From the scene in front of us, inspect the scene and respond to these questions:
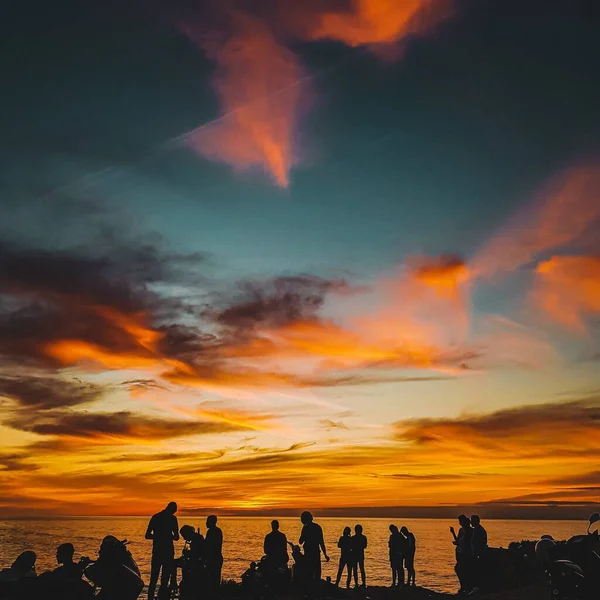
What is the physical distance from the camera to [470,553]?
19.3 m

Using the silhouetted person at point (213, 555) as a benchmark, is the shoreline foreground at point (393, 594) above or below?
below

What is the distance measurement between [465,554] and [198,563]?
9520mm

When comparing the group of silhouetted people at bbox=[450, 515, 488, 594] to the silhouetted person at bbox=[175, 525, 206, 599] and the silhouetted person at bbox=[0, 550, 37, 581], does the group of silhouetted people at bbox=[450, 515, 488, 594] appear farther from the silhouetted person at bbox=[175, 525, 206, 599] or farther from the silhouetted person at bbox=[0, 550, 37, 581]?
the silhouetted person at bbox=[0, 550, 37, 581]

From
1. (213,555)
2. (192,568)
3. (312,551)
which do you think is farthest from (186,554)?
(312,551)

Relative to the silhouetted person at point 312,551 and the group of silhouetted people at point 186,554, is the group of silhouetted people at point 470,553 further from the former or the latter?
the group of silhouetted people at point 186,554

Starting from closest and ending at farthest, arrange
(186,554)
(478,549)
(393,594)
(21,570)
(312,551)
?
(21,570) → (312,551) → (186,554) → (393,594) → (478,549)

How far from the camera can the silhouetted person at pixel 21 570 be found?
9.35 metres

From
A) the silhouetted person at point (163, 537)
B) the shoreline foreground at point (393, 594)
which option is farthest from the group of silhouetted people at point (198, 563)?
the shoreline foreground at point (393, 594)

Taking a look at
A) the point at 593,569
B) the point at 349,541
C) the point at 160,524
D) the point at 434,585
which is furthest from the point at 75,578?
the point at 434,585

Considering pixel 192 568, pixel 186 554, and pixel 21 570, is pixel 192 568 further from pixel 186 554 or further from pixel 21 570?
pixel 21 570

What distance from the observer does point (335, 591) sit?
1766 centimetres

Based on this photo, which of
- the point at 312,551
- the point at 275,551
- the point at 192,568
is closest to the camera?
the point at 275,551

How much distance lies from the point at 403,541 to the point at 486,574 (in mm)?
3062

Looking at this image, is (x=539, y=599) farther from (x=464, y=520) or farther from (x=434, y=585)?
A: (x=434, y=585)
